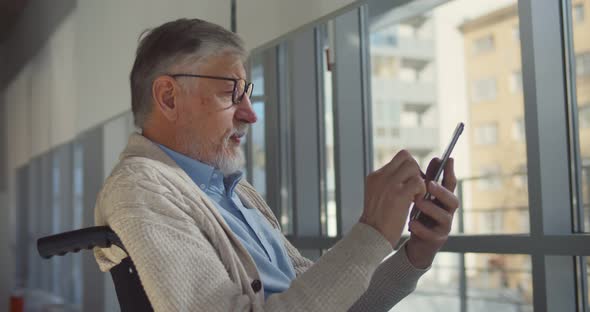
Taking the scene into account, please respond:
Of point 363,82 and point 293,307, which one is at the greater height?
point 363,82

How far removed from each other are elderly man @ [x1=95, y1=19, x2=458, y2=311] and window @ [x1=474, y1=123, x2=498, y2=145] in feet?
110

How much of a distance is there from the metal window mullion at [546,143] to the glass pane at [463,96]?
31.4 m

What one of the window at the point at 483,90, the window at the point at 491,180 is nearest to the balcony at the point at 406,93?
the window at the point at 483,90

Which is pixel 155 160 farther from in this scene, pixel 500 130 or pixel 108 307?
pixel 500 130

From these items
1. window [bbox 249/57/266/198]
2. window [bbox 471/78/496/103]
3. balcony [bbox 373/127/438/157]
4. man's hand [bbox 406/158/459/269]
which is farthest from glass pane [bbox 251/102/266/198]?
balcony [bbox 373/127/438/157]

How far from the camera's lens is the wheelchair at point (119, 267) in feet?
3.49

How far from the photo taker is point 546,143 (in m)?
1.81

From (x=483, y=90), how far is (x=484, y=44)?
3.06 m

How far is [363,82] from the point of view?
2.88 m

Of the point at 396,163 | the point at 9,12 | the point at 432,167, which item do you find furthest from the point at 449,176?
the point at 9,12

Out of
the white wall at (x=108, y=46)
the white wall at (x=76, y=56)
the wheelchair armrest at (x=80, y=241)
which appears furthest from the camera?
the white wall at (x=108, y=46)

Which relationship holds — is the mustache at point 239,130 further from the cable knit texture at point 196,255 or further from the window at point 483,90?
the window at point 483,90

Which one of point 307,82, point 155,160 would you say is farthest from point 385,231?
point 307,82

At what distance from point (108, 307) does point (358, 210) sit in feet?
8.30
